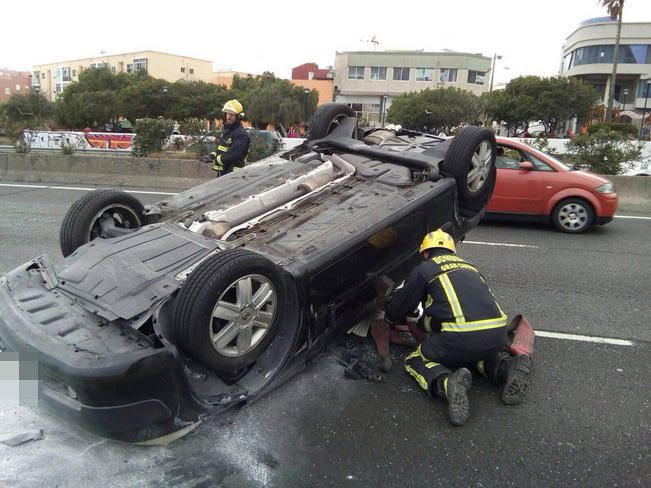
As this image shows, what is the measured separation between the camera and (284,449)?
9.06 ft

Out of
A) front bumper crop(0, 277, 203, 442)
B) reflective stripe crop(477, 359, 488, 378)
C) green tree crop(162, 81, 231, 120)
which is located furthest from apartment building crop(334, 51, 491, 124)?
front bumper crop(0, 277, 203, 442)

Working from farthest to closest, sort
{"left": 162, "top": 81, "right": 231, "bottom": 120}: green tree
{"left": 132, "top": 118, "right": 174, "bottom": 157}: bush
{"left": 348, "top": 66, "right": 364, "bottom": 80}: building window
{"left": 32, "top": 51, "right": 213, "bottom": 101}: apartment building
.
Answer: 1. {"left": 32, "top": 51, "right": 213, "bottom": 101}: apartment building
2. {"left": 348, "top": 66, "right": 364, "bottom": 80}: building window
3. {"left": 162, "top": 81, "right": 231, "bottom": 120}: green tree
4. {"left": 132, "top": 118, "right": 174, "bottom": 157}: bush

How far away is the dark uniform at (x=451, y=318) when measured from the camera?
10.4 feet

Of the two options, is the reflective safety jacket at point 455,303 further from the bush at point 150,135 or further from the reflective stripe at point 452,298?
the bush at point 150,135

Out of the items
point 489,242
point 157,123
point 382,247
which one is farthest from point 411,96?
point 382,247

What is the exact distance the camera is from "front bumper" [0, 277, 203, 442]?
2.19 m

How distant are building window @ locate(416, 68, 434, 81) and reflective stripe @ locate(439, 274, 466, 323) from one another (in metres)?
75.7

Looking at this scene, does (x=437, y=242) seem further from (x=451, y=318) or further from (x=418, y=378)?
(x=418, y=378)

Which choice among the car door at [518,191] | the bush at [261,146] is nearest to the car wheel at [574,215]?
the car door at [518,191]

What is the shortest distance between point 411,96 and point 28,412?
193 ft

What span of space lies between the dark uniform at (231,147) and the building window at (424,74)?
72254mm

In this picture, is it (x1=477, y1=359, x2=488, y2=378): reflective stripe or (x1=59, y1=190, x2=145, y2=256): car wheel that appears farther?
(x1=59, y1=190, x2=145, y2=256): car wheel

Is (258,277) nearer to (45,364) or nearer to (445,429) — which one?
(45,364)

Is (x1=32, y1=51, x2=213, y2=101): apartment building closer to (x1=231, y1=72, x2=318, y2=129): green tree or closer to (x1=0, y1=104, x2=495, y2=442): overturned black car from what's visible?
(x1=231, y1=72, x2=318, y2=129): green tree
